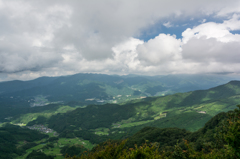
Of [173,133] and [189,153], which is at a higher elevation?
[189,153]

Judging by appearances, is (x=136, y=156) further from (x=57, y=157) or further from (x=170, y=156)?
(x=57, y=157)

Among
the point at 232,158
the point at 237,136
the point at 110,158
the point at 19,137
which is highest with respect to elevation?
the point at 237,136

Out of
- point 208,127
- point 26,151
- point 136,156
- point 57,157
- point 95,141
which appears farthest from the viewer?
point 95,141

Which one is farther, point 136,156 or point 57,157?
point 57,157

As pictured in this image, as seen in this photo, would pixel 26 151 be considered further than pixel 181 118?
No

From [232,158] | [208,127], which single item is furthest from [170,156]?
[208,127]

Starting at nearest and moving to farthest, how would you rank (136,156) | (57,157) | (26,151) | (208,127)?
(136,156), (208,127), (57,157), (26,151)

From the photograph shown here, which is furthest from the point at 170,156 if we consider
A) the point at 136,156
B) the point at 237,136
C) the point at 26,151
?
the point at 26,151

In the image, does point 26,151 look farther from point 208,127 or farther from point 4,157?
point 208,127

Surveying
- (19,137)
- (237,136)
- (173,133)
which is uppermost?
(237,136)
